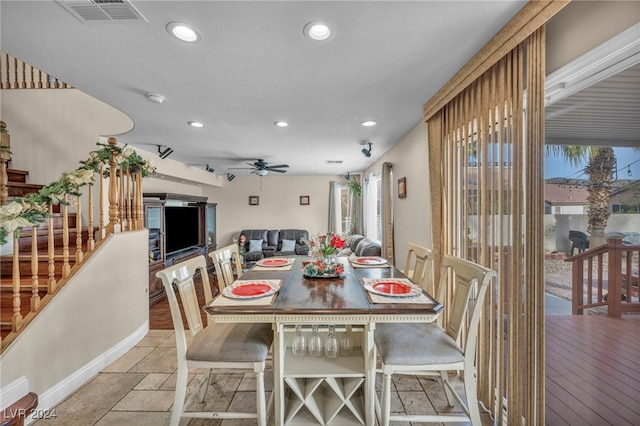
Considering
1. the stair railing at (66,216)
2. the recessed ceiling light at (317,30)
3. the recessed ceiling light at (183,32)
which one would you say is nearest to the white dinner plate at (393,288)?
the recessed ceiling light at (317,30)

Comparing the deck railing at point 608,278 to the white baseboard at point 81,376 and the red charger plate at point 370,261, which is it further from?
the white baseboard at point 81,376

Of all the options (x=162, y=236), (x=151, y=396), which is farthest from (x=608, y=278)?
(x=162, y=236)

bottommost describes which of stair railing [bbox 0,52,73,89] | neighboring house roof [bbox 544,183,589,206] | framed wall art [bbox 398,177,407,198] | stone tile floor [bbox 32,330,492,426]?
stone tile floor [bbox 32,330,492,426]

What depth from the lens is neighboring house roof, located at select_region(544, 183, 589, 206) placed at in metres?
1.63

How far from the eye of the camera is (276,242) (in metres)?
7.36

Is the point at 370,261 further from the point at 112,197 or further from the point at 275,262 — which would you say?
the point at 112,197

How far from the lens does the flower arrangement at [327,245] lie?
7.16ft

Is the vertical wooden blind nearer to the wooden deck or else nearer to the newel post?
the wooden deck

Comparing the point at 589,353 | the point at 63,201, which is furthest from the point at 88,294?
the point at 589,353

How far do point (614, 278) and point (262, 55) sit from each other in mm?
2997

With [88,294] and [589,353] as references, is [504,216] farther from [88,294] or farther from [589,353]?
[88,294]

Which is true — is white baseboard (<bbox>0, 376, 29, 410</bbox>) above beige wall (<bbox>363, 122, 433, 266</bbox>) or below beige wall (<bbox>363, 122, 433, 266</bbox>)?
below

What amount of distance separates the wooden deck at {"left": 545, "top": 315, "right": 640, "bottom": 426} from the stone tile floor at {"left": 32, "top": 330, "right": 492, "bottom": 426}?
61 centimetres

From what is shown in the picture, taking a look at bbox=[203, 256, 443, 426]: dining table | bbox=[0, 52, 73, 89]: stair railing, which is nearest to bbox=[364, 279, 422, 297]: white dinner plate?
bbox=[203, 256, 443, 426]: dining table
